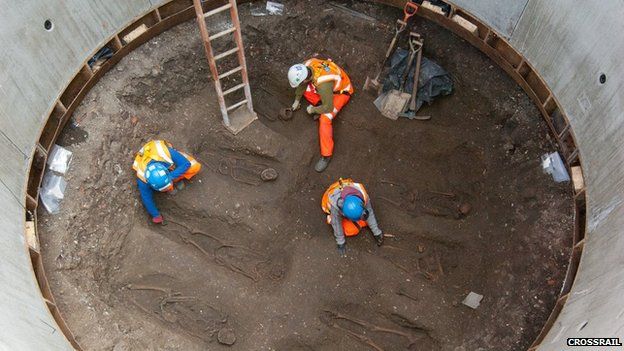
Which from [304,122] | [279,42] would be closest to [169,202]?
[304,122]

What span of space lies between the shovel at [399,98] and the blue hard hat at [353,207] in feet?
6.83

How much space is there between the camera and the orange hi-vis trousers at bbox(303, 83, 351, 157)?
845 cm

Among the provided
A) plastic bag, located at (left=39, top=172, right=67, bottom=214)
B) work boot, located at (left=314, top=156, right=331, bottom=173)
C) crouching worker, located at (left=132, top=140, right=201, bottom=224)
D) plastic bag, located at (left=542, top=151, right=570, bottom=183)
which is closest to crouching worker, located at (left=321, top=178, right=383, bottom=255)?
work boot, located at (left=314, top=156, right=331, bottom=173)

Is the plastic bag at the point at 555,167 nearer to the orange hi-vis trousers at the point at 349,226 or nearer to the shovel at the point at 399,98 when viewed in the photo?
the shovel at the point at 399,98

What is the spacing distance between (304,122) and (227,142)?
1323mm

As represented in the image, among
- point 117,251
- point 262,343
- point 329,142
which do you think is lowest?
point 262,343

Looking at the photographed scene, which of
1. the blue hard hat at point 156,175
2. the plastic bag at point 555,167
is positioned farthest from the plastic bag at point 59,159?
the plastic bag at point 555,167

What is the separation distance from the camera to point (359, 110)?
349 inches

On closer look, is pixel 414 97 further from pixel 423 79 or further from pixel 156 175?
pixel 156 175

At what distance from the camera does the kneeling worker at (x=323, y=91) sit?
8258mm

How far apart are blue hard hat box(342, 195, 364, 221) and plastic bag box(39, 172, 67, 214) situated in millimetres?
4040

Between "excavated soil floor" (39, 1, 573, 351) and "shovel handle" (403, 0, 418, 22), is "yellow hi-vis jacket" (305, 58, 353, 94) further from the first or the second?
"shovel handle" (403, 0, 418, 22)

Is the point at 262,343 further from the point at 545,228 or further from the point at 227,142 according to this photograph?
the point at 545,228

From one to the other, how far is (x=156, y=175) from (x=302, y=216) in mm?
2314
